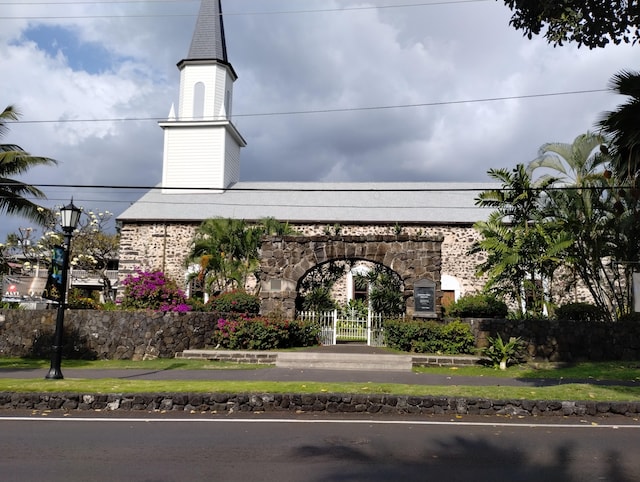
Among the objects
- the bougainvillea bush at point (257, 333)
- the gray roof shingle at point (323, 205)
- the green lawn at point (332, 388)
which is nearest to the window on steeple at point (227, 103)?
the gray roof shingle at point (323, 205)

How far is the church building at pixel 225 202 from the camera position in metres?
29.7

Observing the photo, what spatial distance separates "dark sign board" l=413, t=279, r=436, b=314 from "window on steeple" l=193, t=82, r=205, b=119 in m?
20.6

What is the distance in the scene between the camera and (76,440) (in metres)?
7.11

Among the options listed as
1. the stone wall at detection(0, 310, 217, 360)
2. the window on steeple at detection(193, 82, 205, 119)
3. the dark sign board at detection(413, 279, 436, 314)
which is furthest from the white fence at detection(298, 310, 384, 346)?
the window on steeple at detection(193, 82, 205, 119)

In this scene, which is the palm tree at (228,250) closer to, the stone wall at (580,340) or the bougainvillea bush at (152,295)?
the bougainvillea bush at (152,295)

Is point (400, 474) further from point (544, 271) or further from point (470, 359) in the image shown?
point (544, 271)

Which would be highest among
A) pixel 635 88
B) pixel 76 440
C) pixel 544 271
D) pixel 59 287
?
pixel 635 88

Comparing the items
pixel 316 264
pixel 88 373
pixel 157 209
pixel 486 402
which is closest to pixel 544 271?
pixel 316 264

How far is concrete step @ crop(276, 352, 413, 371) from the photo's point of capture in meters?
15.8

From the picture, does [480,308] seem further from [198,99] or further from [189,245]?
[198,99]

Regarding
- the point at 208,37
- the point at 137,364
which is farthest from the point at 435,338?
the point at 208,37

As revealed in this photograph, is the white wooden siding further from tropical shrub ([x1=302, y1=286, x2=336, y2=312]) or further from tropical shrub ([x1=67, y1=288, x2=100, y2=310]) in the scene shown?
tropical shrub ([x1=302, y1=286, x2=336, y2=312])

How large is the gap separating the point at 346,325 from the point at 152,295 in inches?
265

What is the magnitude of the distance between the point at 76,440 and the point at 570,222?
1735cm
